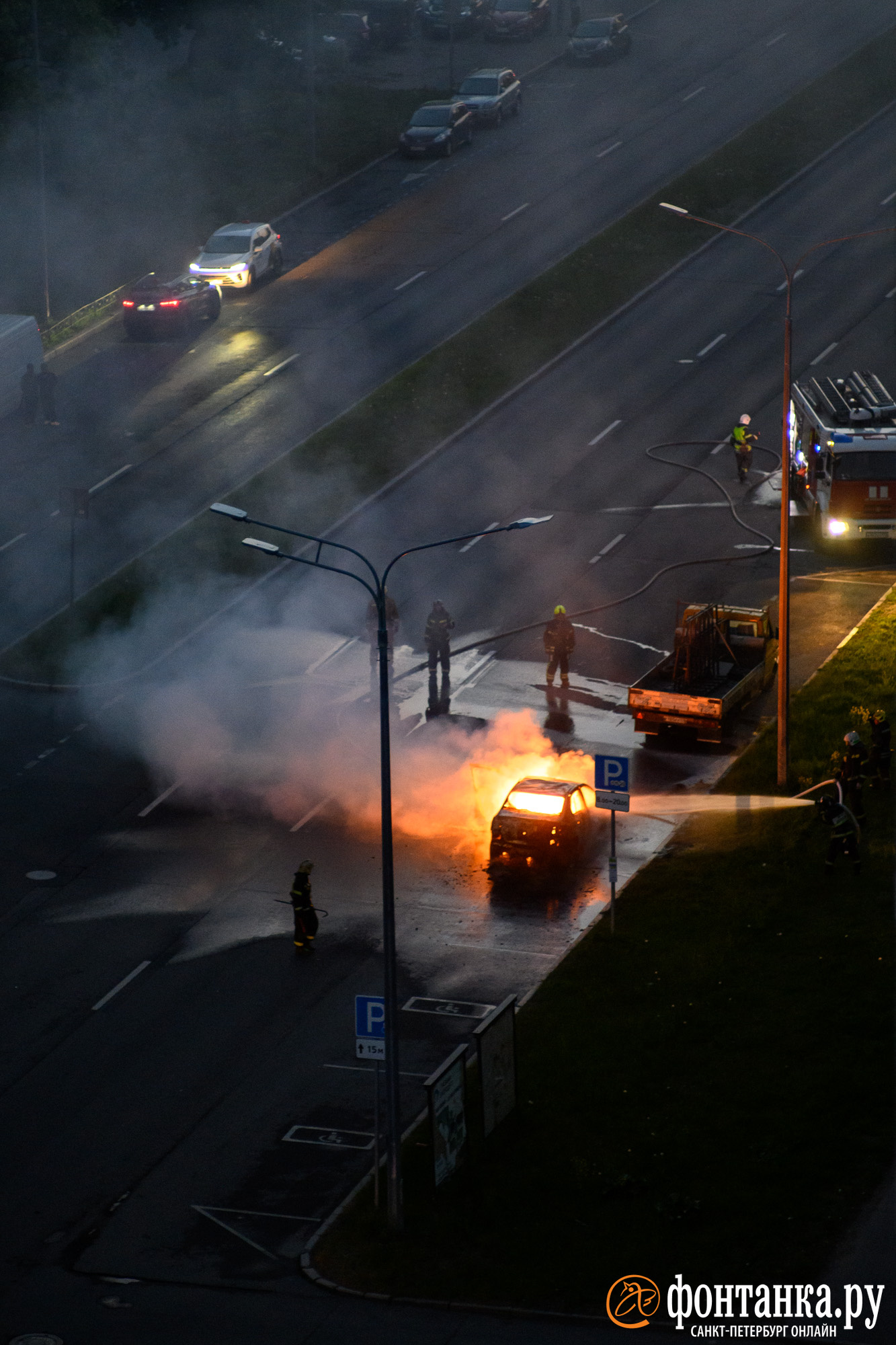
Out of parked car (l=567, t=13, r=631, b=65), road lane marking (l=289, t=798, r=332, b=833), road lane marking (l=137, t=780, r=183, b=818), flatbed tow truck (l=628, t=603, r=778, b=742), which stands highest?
parked car (l=567, t=13, r=631, b=65)

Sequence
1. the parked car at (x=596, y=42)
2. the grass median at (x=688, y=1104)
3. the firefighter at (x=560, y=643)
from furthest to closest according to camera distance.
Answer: the parked car at (x=596, y=42) → the firefighter at (x=560, y=643) → the grass median at (x=688, y=1104)

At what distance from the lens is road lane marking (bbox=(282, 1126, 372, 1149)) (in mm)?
21562

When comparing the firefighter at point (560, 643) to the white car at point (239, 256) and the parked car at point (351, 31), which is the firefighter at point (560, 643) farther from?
the parked car at point (351, 31)

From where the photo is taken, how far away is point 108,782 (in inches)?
1284

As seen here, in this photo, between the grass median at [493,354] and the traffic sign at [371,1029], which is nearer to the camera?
the traffic sign at [371,1029]

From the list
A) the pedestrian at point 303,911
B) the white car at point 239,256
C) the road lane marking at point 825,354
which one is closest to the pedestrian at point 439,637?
the pedestrian at point 303,911

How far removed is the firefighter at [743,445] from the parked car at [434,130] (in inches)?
1024

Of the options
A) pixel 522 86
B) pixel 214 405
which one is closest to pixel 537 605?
pixel 214 405

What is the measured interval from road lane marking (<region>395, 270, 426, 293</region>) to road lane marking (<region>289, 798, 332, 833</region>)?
3059 cm

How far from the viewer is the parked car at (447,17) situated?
82500 millimetres

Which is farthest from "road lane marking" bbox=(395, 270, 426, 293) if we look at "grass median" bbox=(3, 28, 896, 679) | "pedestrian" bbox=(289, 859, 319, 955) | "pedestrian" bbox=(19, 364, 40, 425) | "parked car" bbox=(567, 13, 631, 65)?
"pedestrian" bbox=(289, 859, 319, 955)

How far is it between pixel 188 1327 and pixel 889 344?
42.7 meters

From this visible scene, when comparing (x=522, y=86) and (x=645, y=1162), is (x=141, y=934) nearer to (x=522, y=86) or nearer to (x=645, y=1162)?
(x=645, y=1162)

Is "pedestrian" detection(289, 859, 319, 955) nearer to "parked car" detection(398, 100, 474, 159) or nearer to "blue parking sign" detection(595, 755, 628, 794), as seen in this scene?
"blue parking sign" detection(595, 755, 628, 794)
